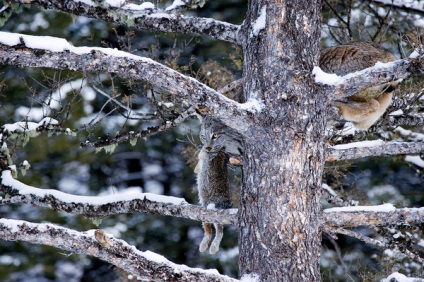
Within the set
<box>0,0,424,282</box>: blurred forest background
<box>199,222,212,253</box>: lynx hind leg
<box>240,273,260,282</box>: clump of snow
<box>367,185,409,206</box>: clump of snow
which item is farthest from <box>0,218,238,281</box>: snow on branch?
<box>367,185,409,206</box>: clump of snow

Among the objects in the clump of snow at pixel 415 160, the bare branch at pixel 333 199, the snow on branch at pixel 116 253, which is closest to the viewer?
the snow on branch at pixel 116 253

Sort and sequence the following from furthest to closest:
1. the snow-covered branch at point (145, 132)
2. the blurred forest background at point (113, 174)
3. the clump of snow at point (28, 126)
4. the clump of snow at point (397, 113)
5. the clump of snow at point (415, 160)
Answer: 1. the blurred forest background at point (113, 174)
2. the clump of snow at point (415, 160)
3. the clump of snow at point (397, 113)
4. the clump of snow at point (28, 126)
5. the snow-covered branch at point (145, 132)

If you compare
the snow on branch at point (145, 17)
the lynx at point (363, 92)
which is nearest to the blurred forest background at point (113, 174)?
the lynx at point (363, 92)

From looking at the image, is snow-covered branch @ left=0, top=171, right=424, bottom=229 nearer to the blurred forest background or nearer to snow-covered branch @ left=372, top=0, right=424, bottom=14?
snow-covered branch @ left=372, top=0, right=424, bottom=14

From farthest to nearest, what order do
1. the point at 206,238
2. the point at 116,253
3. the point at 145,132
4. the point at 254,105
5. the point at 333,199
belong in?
the point at 333,199, the point at 206,238, the point at 145,132, the point at 254,105, the point at 116,253

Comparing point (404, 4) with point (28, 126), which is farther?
point (404, 4)

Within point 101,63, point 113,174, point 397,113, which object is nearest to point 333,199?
point 397,113

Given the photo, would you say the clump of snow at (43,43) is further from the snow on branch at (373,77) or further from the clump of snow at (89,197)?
the snow on branch at (373,77)

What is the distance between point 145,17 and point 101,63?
110 cm

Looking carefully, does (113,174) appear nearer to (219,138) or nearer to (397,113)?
(219,138)

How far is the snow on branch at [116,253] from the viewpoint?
4199mm

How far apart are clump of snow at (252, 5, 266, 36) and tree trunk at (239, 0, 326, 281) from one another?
3 centimetres

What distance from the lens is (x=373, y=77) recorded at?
458cm

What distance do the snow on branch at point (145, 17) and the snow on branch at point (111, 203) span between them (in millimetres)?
1266
